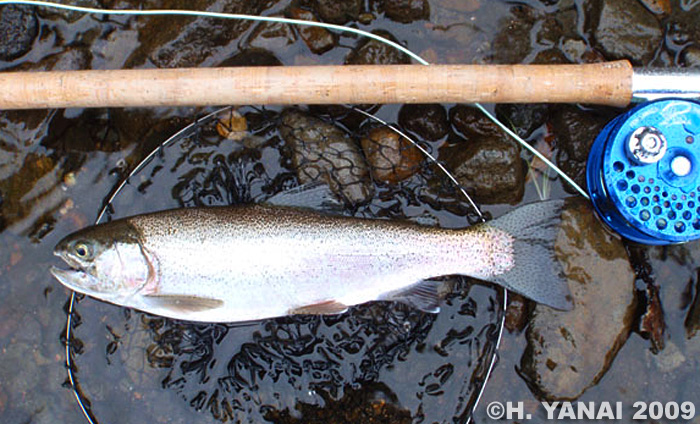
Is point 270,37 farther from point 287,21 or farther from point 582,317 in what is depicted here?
point 582,317

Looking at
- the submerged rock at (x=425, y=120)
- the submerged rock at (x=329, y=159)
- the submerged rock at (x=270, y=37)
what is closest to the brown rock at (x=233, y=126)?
the submerged rock at (x=329, y=159)

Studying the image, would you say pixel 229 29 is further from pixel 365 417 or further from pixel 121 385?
pixel 365 417

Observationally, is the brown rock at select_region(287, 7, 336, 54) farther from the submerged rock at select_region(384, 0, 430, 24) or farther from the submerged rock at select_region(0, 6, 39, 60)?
the submerged rock at select_region(0, 6, 39, 60)

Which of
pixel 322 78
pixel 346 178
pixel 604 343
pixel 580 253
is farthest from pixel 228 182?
pixel 604 343

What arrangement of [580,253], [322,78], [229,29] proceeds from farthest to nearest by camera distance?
[229,29] → [580,253] → [322,78]

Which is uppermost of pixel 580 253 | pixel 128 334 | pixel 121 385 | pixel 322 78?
pixel 322 78

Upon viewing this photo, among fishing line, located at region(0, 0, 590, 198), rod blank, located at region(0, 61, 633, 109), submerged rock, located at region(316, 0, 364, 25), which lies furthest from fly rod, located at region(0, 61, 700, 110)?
submerged rock, located at region(316, 0, 364, 25)
